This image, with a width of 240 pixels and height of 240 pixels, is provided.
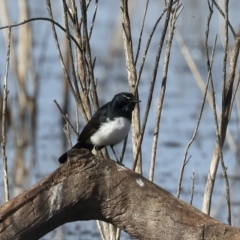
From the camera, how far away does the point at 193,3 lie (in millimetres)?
9742

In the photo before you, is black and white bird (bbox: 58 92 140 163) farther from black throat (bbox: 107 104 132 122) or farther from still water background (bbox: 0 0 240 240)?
still water background (bbox: 0 0 240 240)

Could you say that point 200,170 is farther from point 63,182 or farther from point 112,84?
point 63,182

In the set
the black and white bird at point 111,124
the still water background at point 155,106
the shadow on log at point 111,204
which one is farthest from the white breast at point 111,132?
the still water background at point 155,106

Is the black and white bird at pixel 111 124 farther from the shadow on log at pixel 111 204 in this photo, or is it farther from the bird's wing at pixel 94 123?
the shadow on log at pixel 111 204

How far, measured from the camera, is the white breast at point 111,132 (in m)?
3.48

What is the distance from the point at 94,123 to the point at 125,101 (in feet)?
0.57

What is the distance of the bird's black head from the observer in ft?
11.2

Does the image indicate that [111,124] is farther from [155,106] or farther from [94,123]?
[155,106]

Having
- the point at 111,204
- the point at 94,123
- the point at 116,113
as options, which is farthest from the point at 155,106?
the point at 111,204

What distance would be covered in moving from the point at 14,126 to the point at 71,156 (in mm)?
4756

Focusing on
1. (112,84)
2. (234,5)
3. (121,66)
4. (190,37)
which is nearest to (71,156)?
(112,84)

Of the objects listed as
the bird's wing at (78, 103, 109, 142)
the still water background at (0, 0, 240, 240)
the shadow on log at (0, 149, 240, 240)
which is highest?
the still water background at (0, 0, 240, 240)

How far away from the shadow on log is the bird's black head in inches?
25.6

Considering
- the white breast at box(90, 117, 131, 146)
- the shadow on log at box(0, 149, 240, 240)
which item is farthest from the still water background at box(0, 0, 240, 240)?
the shadow on log at box(0, 149, 240, 240)
